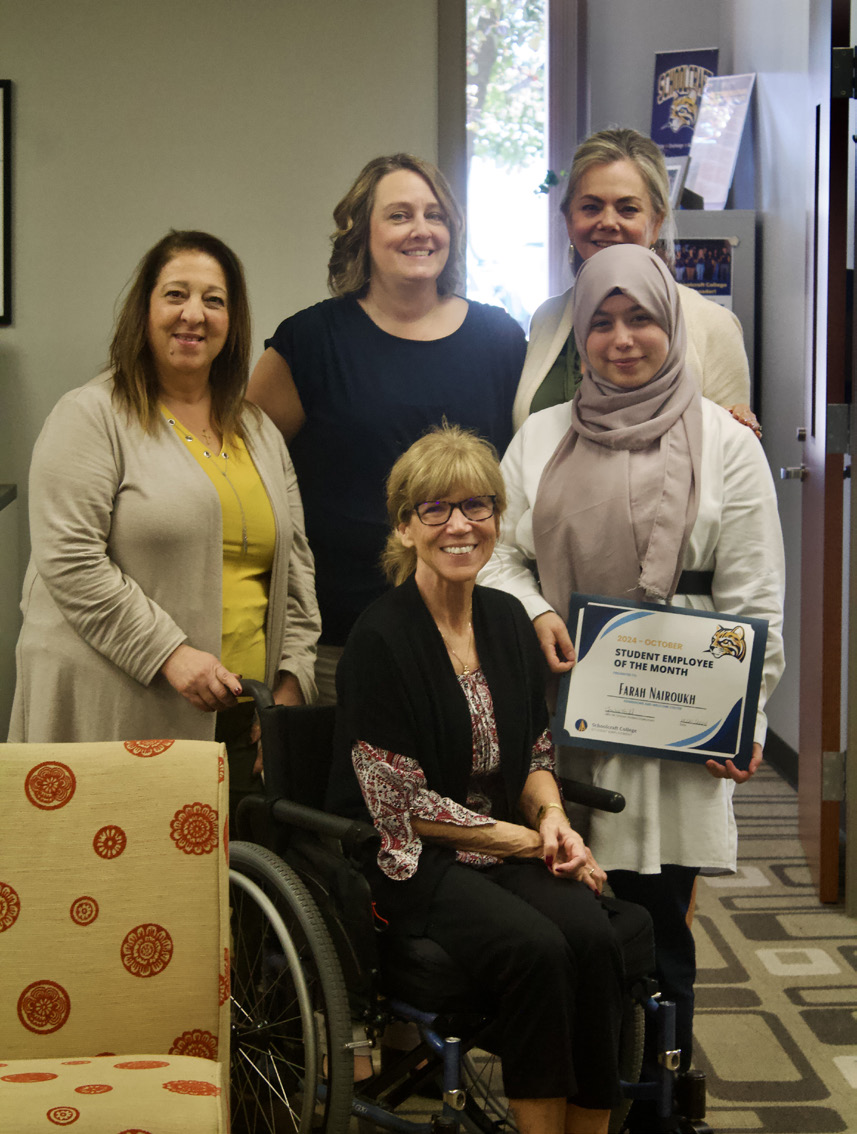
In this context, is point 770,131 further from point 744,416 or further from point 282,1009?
point 282,1009

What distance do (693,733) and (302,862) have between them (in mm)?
632

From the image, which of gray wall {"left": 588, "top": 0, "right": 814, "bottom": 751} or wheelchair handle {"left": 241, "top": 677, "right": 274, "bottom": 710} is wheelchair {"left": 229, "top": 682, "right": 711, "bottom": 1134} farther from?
gray wall {"left": 588, "top": 0, "right": 814, "bottom": 751}

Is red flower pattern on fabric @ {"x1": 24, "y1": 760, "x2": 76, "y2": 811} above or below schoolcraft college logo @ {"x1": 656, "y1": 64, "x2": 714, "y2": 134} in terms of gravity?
below

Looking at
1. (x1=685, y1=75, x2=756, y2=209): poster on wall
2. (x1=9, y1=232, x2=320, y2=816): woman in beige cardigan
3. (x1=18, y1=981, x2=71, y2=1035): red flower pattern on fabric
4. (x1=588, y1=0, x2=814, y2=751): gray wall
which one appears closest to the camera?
(x1=18, y1=981, x2=71, y2=1035): red flower pattern on fabric

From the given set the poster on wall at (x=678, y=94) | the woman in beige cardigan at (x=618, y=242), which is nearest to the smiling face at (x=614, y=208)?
the woman in beige cardigan at (x=618, y=242)

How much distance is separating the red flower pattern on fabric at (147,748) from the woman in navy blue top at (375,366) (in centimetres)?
68

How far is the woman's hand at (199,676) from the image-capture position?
1.75 meters

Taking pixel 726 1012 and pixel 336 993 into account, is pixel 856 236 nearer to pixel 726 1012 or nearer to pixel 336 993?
pixel 726 1012

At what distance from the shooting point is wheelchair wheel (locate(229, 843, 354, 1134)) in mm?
1494

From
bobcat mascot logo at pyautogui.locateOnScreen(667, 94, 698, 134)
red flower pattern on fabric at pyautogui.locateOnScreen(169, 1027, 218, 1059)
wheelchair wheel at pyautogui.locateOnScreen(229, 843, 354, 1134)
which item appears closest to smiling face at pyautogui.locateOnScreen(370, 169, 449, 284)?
wheelchair wheel at pyautogui.locateOnScreen(229, 843, 354, 1134)

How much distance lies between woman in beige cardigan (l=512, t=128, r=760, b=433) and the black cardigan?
528 millimetres

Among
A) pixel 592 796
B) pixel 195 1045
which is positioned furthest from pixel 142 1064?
pixel 592 796

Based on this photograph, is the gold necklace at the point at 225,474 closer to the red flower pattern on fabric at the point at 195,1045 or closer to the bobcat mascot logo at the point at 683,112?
the red flower pattern on fabric at the point at 195,1045

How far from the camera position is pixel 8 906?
1338 millimetres
